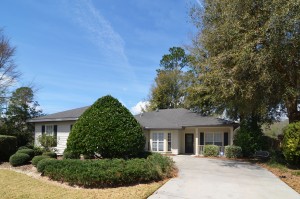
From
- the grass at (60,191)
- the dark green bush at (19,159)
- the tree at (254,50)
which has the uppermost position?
the tree at (254,50)

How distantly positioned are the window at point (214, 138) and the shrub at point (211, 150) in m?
1.76

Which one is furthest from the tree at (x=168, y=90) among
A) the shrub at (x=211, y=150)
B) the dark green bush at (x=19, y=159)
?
the dark green bush at (x=19, y=159)

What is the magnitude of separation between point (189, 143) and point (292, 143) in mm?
13785

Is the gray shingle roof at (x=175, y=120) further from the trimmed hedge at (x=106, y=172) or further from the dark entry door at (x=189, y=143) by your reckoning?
the trimmed hedge at (x=106, y=172)

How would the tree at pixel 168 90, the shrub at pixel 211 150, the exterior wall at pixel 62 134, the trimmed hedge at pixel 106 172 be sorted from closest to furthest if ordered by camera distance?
the trimmed hedge at pixel 106 172 < the shrub at pixel 211 150 < the exterior wall at pixel 62 134 < the tree at pixel 168 90

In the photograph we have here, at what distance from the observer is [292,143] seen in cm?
1608

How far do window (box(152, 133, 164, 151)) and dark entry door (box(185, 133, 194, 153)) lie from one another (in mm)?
2330

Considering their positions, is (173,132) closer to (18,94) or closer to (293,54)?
(293,54)

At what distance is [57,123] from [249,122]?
15.8 metres

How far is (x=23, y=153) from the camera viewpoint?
18891 mm

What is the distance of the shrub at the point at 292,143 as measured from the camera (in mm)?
15898

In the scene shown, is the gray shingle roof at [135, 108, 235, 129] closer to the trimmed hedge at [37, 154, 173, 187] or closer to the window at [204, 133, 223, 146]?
the window at [204, 133, 223, 146]

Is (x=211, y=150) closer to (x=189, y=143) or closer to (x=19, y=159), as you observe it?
(x=189, y=143)

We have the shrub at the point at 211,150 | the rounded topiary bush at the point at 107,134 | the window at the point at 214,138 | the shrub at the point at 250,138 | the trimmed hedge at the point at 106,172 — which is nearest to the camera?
the trimmed hedge at the point at 106,172
